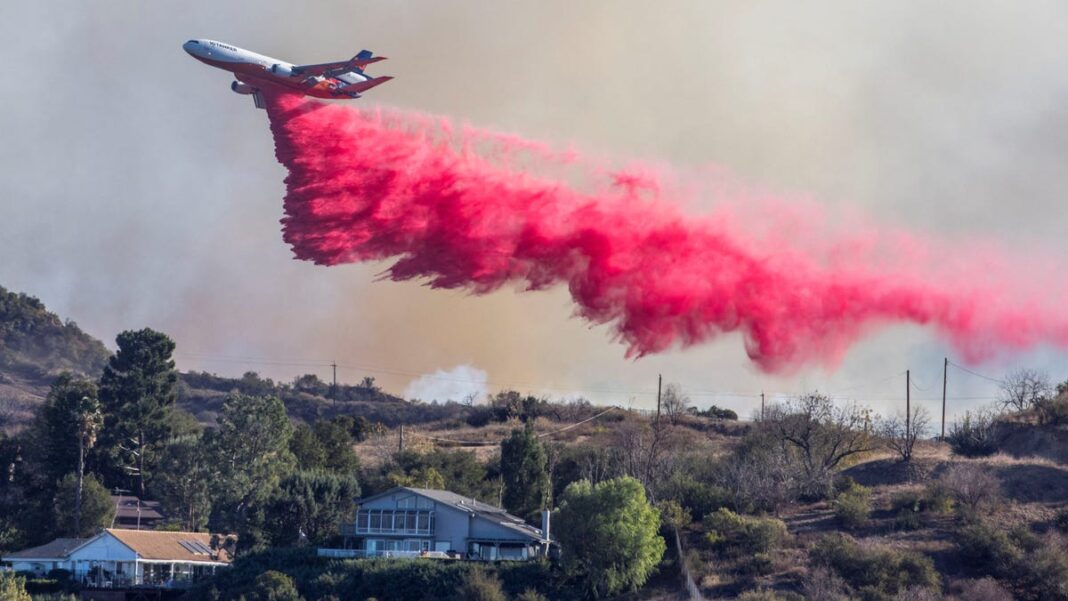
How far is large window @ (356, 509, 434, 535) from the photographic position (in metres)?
81.4

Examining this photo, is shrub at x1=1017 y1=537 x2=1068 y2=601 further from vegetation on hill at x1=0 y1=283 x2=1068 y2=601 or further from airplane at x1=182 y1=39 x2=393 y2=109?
airplane at x1=182 y1=39 x2=393 y2=109

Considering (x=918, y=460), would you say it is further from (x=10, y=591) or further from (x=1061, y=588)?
(x=10, y=591)

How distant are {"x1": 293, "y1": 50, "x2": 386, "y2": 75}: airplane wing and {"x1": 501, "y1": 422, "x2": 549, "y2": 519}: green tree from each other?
34863 mm

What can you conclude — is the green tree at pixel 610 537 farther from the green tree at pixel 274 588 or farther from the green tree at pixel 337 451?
the green tree at pixel 337 451

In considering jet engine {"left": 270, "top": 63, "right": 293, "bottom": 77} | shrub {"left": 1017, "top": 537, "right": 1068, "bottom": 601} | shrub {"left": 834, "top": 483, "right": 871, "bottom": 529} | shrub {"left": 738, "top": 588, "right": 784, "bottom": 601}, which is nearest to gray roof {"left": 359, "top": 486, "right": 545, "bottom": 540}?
shrub {"left": 738, "top": 588, "right": 784, "bottom": 601}

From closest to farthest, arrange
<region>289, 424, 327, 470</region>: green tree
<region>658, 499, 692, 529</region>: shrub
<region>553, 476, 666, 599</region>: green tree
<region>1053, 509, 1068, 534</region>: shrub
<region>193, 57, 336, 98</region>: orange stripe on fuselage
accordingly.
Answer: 1. <region>193, 57, 336, 98</region>: orange stripe on fuselage
2. <region>553, 476, 666, 599</region>: green tree
3. <region>1053, 509, 1068, 534</region>: shrub
4. <region>658, 499, 692, 529</region>: shrub
5. <region>289, 424, 327, 470</region>: green tree

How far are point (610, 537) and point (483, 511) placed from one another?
43.6ft

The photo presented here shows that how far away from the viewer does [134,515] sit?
103m

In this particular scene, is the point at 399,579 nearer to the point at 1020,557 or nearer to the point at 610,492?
the point at 610,492

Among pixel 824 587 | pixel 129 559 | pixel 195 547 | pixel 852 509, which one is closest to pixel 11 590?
pixel 129 559

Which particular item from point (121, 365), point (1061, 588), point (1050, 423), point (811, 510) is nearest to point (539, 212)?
point (811, 510)

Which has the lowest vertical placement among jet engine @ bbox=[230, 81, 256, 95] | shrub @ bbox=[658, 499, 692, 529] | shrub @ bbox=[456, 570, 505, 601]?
shrub @ bbox=[456, 570, 505, 601]

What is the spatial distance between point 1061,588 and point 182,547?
5307 centimetres

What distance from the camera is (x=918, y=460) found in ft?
295
